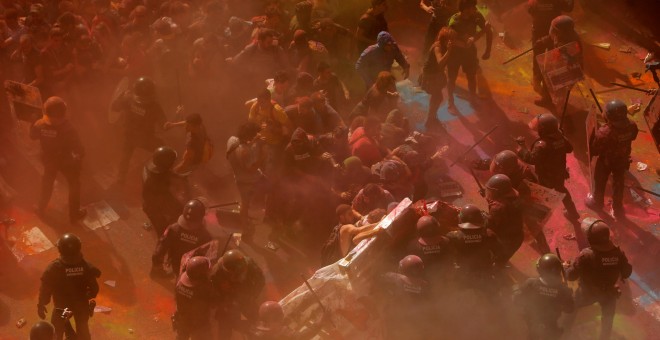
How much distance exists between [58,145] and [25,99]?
1238mm

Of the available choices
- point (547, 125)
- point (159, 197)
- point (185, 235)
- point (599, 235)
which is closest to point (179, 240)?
point (185, 235)

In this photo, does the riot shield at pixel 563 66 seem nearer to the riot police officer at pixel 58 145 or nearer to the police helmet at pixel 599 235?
the police helmet at pixel 599 235

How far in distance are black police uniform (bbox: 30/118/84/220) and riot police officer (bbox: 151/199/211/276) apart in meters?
2.21

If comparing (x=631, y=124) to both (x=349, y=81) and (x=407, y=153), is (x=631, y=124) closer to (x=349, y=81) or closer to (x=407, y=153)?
(x=407, y=153)

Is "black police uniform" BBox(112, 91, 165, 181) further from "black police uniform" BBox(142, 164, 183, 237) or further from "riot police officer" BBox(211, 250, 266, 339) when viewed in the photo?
"riot police officer" BBox(211, 250, 266, 339)

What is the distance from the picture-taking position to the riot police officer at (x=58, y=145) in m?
9.95

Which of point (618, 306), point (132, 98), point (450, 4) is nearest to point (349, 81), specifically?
point (450, 4)

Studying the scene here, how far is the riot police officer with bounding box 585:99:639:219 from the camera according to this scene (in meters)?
10.5

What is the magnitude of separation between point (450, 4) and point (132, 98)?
242 inches

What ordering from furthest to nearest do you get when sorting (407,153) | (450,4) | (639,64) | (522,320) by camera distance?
(639,64), (450,4), (407,153), (522,320)

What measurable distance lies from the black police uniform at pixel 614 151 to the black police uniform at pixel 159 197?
6459mm

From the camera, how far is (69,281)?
8.27 metres

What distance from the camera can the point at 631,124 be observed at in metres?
10.6

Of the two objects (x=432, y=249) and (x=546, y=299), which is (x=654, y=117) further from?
(x=432, y=249)
